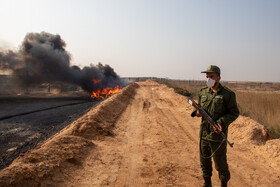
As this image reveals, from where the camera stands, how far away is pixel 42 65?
29094 millimetres

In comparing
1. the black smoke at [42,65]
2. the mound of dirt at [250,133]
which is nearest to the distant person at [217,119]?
the mound of dirt at [250,133]

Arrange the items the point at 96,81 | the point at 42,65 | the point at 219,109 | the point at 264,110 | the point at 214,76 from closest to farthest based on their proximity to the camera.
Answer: the point at 219,109
the point at 214,76
the point at 264,110
the point at 42,65
the point at 96,81

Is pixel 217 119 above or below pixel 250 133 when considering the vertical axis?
above

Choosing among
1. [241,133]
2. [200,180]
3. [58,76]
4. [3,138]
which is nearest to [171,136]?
[241,133]

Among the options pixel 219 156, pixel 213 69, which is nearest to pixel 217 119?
pixel 219 156

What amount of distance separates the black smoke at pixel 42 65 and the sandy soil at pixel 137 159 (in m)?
25.6

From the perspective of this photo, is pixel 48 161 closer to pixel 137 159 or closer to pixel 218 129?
pixel 137 159

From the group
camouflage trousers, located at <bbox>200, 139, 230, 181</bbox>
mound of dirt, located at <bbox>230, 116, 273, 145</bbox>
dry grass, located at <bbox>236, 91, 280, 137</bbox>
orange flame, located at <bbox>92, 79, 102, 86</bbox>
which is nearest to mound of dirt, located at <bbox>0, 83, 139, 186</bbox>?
camouflage trousers, located at <bbox>200, 139, 230, 181</bbox>

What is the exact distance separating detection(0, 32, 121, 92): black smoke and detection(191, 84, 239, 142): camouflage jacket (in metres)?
30.2

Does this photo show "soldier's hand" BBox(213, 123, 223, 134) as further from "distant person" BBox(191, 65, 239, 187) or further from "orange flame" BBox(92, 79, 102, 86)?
"orange flame" BBox(92, 79, 102, 86)

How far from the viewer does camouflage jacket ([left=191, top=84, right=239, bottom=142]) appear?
3.07m

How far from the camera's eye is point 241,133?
674 centimetres

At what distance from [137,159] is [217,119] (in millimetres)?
2586

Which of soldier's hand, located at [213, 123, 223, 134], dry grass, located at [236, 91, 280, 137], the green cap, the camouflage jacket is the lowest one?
dry grass, located at [236, 91, 280, 137]
